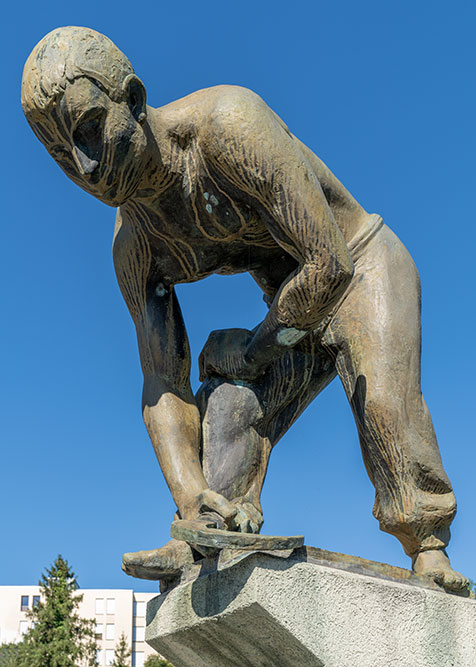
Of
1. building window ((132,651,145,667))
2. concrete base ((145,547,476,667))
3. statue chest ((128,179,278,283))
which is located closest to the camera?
concrete base ((145,547,476,667))

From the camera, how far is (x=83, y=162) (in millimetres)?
3254

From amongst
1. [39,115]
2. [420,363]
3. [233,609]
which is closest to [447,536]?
[420,363]

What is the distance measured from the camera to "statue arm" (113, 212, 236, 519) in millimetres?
3781

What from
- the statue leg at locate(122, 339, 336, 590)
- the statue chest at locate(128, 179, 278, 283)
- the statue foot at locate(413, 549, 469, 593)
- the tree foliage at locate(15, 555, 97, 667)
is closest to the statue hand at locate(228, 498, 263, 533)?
the statue leg at locate(122, 339, 336, 590)

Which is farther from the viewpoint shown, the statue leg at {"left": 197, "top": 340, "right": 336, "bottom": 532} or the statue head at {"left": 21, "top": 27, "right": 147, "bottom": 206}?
the statue leg at {"left": 197, "top": 340, "right": 336, "bottom": 532}

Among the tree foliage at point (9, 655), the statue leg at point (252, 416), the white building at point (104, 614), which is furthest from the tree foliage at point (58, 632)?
the statue leg at point (252, 416)

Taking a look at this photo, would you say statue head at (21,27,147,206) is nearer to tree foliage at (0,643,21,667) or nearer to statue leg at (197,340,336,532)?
statue leg at (197,340,336,532)

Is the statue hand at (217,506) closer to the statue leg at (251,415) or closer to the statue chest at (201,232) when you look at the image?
the statue leg at (251,415)

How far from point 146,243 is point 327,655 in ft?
5.94

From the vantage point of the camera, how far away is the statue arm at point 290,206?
11.1 feet

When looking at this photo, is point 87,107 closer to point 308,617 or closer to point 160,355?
point 160,355

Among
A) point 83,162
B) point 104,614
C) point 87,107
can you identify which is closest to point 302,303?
point 83,162

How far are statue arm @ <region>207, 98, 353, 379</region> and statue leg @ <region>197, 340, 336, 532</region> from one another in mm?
510

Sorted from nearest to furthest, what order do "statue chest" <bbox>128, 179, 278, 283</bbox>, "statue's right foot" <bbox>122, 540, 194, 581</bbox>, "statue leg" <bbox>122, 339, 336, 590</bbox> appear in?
1. "statue's right foot" <bbox>122, 540, 194, 581</bbox>
2. "statue chest" <bbox>128, 179, 278, 283</bbox>
3. "statue leg" <bbox>122, 339, 336, 590</bbox>
